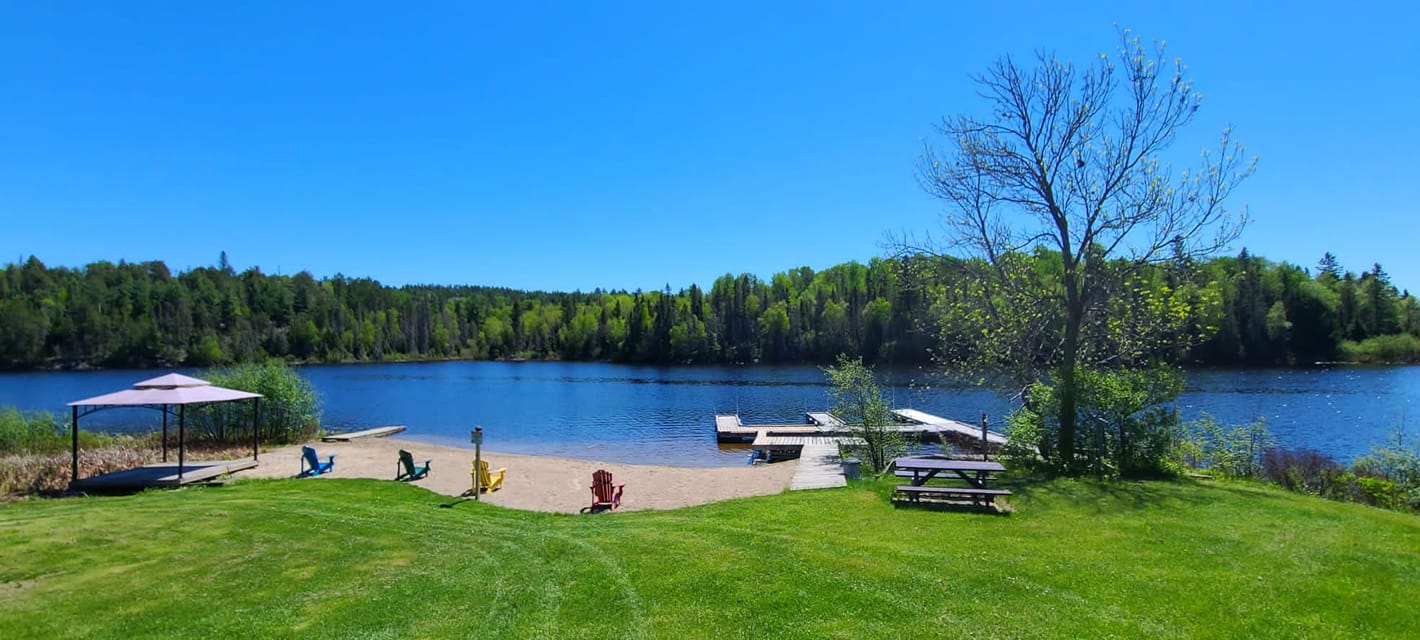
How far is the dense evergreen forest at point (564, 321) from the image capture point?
8181cm

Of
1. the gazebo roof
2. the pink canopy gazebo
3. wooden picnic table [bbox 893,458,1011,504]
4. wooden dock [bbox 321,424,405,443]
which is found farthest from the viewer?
wooden dock [bbox 321,424,405,443]

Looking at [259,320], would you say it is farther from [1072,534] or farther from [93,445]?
[1072,534]

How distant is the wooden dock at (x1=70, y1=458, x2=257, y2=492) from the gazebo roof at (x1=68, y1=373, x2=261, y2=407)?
1612 mm

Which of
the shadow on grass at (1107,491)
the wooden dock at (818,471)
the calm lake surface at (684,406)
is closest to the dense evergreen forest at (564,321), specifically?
the calm lake surface at (684,406)

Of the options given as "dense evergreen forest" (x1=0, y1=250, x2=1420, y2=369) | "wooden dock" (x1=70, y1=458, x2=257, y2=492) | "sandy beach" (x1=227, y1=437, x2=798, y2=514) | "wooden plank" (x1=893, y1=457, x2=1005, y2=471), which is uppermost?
"dense evergreen forest" (x1=0, y1=250, x2=1420, y2=369)

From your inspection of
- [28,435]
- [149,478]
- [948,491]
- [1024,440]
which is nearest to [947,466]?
[948,491]

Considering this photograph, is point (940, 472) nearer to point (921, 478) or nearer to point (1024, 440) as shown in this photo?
point (921, 478)

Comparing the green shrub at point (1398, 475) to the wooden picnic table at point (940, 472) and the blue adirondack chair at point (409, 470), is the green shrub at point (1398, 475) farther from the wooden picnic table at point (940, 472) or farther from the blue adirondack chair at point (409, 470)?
the blue adirondack chair at point (409, 470)

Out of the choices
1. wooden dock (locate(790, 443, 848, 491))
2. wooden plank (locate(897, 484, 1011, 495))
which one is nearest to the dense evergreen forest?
wooden dock (locate(790, 443, 848, 491))

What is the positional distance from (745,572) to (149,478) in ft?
51.1

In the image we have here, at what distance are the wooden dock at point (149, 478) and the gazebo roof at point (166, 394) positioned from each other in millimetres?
1612

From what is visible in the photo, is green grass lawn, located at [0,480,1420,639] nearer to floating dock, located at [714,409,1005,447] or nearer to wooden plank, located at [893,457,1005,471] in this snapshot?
wooden plank, located at [893,457,1005,471]

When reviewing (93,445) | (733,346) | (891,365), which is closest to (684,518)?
(93,445)

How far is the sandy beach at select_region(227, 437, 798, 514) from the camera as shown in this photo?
14531 millimetres
